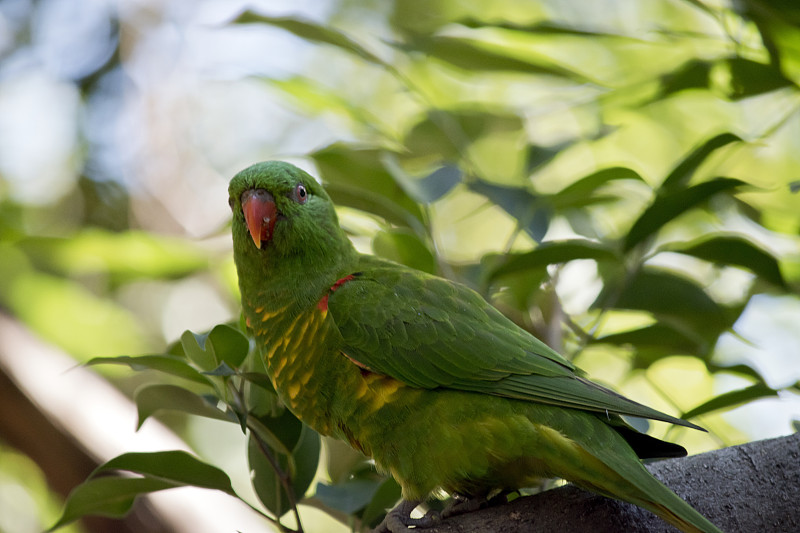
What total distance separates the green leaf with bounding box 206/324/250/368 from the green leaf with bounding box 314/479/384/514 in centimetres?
41

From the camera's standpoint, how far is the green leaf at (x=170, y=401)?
1.67 metres

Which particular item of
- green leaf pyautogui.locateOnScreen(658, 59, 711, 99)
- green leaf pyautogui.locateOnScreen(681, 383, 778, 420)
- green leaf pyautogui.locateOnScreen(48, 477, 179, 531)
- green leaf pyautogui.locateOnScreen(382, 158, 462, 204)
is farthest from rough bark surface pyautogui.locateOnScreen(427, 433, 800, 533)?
green leaf pyautogui.locateOnScreen(658, 59, 711, 99)

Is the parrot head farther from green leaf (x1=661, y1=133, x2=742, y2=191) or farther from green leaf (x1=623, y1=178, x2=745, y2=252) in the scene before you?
green leaf (x1=661, y1=133, x2=742, y2=191)

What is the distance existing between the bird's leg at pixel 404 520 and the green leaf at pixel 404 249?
70 centimetres

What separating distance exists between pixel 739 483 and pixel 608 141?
322 cm

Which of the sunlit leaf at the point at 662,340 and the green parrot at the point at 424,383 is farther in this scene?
the sunlit leaf at the point at 662,340

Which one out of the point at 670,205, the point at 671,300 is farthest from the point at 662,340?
the point at 670,205

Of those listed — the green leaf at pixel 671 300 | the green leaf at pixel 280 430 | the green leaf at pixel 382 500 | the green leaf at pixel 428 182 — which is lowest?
the green leaf at pixel 382 500

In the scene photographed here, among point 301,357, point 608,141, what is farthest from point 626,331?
point 608,141

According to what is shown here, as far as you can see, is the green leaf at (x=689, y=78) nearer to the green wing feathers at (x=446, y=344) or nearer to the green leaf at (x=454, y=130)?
the green leaf at (x=454, y=130)

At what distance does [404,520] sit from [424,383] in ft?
1.09

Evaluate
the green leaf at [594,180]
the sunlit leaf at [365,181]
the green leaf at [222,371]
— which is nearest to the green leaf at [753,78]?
the green leaf at [594,180]

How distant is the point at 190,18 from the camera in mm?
5113

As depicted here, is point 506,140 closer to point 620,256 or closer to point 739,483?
point 620,256
